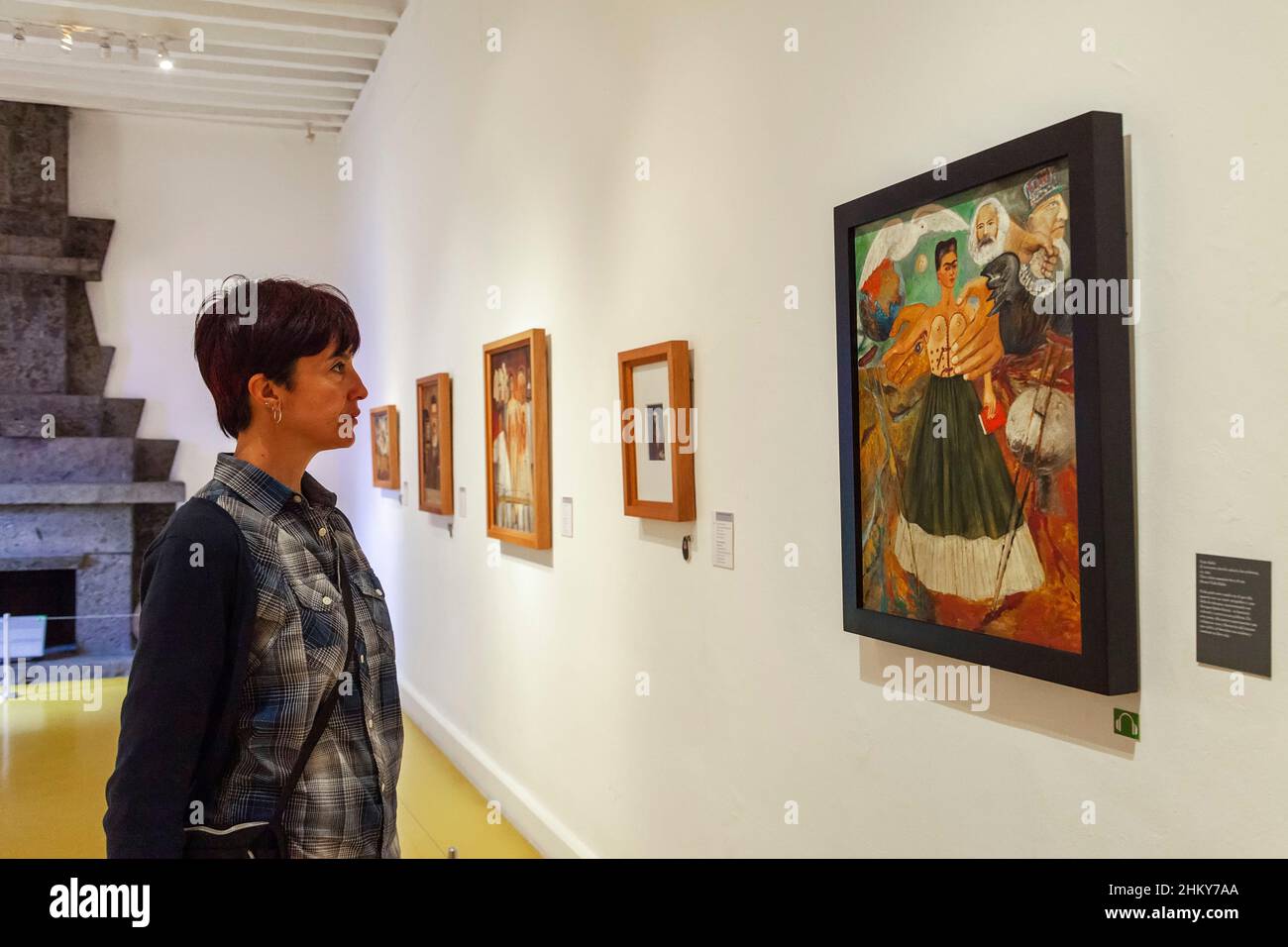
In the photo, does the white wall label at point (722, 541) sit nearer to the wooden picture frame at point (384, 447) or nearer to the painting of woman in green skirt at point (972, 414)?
the painting of woman in green skirt at point (972, 414)

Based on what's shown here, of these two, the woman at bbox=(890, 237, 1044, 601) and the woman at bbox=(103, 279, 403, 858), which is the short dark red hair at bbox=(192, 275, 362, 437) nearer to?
the woman at bbox=(103, 279, 403, 858)

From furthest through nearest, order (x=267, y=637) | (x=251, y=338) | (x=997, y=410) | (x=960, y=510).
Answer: (x=960, y=510), (x=997, y=410), (x=251, y=338), (x=267, y=637)

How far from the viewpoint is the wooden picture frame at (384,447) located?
23.7 ft

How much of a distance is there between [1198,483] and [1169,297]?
0.96ft

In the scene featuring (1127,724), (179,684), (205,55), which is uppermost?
(205,55)

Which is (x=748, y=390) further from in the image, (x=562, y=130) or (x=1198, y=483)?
(x=562, y=130)

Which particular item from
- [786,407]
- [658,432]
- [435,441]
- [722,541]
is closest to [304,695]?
[786,407]

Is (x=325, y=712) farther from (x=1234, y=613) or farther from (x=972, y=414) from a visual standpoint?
(x=1234, y=613)

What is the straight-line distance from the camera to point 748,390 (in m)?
2.82

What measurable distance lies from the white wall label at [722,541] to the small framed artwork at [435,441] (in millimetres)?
3146

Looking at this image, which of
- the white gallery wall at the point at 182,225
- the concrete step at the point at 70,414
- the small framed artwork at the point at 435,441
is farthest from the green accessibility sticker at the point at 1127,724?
the concrete step at the point at 70,414

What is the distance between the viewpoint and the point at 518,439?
4625 millimetres

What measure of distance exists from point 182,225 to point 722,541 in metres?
8.18

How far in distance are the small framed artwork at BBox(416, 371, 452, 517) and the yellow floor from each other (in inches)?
58.7
